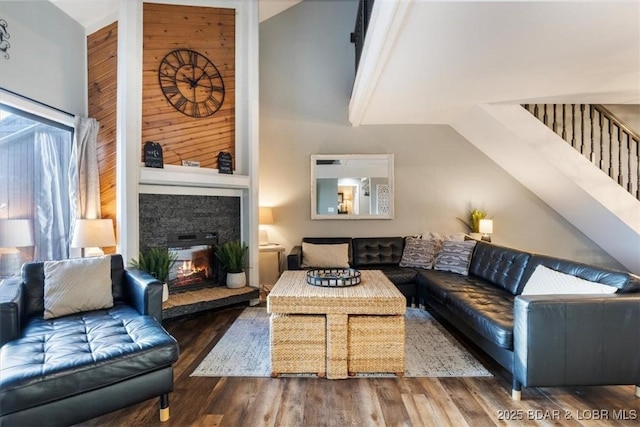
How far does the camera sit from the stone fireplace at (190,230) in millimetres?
3514

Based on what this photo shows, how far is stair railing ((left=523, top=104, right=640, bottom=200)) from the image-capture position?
373 cm

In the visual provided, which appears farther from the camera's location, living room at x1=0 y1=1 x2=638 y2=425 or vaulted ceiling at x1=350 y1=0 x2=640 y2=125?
living room at x1=0 y1=1 x2=638 y2=425

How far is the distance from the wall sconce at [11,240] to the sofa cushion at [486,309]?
3.68 m

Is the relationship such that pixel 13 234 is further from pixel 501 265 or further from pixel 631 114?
pixel 631 114

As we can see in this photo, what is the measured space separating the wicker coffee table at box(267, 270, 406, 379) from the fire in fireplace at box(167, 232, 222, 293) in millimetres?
1918

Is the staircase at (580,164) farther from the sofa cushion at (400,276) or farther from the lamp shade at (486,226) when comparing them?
the sofa cushion at (400,276)

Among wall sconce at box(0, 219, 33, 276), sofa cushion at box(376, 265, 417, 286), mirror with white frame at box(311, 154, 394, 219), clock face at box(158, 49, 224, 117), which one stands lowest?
sofa cushion at box(376, 265, 417, 286)

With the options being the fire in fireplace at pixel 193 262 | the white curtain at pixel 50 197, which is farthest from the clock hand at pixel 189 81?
the fire in fireplace at pixel 193 262

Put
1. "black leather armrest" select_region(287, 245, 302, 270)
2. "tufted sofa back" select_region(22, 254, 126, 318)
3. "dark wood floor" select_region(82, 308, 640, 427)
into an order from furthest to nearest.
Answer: "black leather armrest" select_region(287, 245, 302, 270), "tufted sofa back" select_region(22, 254, 126, 318), "dark wood floor" select_region(82, 308, 640, 427)

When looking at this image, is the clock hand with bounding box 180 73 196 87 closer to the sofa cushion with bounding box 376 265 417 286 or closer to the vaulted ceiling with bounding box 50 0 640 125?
the vaulted ceiling with bounding box 50 0 640 125

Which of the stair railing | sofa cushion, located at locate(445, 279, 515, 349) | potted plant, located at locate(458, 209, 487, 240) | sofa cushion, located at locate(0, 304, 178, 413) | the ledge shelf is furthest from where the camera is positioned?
potted plant, located at locate(458, 209, 487, 240)

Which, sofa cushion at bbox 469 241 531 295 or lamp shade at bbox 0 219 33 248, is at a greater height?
lamp shade at bbox 0 219 33 248

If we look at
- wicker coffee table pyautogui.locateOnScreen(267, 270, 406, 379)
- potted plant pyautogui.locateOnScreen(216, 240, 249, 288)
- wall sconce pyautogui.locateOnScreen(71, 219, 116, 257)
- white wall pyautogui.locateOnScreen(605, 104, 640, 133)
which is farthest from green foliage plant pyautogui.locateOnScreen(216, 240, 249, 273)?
white wall pyautogui.locateOnScreen(605, 104, 640, 133)

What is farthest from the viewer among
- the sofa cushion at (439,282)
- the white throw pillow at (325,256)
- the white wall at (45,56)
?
the white throw pillow at (325,256)
